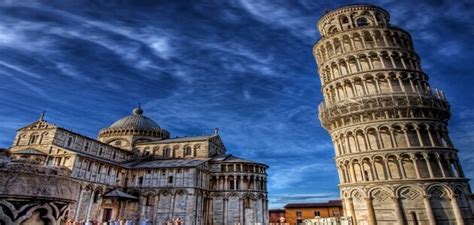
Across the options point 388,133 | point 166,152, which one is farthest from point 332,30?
point 166,152

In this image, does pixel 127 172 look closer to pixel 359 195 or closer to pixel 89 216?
pixel 89 216

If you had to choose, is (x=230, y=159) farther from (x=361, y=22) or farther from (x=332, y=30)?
(x=361, y=22)

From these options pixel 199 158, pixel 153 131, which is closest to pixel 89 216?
pixel 199 158

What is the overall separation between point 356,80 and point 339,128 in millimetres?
4754

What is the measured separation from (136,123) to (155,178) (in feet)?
56.7

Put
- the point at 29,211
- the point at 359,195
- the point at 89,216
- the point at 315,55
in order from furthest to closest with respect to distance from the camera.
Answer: the point at 89,216, the point at 315,55, the point at 359,195, the point at 29,211

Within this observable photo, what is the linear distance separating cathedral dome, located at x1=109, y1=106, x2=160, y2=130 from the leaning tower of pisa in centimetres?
3789

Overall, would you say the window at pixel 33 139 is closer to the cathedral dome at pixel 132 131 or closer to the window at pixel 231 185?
the cathedral dome at pixel 132 131

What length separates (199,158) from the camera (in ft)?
150

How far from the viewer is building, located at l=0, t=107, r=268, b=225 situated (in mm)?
34219

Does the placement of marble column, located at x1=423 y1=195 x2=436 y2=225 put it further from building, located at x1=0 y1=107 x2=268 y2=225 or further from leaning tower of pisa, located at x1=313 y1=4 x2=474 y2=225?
building, located at x1=0 y1=107 x2=268 y2=225

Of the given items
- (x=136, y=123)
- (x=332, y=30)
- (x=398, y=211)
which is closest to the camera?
(x=398, y=211)

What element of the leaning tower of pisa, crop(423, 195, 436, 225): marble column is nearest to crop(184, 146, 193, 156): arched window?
the leaning tower of pisa

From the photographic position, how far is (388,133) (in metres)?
22.2
